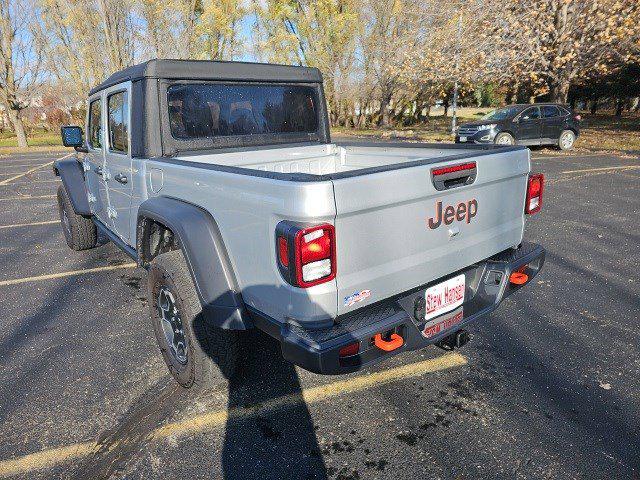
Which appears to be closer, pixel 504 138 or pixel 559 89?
pixel 504 138

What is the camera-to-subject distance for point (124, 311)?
13.4 ft

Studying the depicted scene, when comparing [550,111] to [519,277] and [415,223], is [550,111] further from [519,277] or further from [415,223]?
[415,223]

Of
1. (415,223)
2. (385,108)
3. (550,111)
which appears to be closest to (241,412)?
(415,223)

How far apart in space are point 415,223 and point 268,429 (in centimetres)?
146

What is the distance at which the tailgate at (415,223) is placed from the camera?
209 cm

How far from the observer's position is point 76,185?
16.7 ft

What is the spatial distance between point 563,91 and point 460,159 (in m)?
19.7

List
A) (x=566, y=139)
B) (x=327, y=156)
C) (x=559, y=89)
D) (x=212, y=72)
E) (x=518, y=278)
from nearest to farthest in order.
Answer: (x=518, y=278) < (x=212, y=72) < (x=327, y=156) < (x=566, y=139) < (x=559, y=89)

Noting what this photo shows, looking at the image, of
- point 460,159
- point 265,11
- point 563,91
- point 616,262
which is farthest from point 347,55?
point 460,159

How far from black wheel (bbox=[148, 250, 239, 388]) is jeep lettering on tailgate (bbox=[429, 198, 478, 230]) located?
136 centimetres

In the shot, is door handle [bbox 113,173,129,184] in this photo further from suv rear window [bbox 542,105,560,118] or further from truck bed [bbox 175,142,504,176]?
suv rear window [bbox 542,105,560,118]

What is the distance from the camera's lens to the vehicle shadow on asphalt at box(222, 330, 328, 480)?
2.25 m

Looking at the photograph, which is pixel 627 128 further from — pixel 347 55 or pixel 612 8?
pixel 347 55

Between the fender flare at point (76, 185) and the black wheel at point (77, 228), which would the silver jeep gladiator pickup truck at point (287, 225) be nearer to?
the fender flare at point (76, 185)
